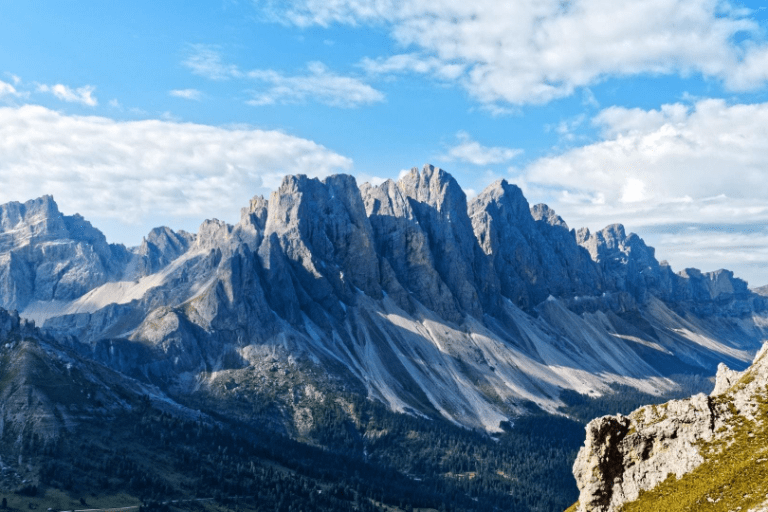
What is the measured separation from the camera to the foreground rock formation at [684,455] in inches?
1887

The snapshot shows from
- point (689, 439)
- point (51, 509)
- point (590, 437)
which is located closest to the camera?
point (689, 439)

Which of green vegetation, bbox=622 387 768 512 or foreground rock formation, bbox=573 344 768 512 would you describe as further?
foreground rock formation, bbox=573 344 768 512

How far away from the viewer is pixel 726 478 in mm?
48000

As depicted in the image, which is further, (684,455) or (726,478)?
(684,455)

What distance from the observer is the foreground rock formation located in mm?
47938

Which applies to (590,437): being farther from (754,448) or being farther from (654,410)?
(754,448)

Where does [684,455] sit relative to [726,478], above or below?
above

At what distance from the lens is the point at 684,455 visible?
52.1 metres

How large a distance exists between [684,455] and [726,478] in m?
4.27

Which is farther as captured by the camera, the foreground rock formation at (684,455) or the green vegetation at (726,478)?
the foreground rock formation at (684,455)

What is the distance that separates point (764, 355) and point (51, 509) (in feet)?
671

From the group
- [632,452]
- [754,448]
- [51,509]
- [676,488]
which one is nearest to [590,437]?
[632,452]

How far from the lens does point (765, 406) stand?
52.0 metres

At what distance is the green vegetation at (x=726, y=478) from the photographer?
1834 inches
